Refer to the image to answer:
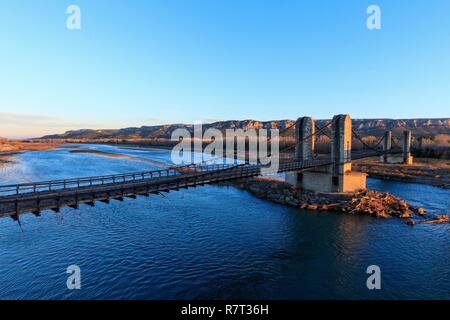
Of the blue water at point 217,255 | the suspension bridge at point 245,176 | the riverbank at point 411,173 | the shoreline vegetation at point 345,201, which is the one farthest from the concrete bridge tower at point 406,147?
the blue water at point 217,255

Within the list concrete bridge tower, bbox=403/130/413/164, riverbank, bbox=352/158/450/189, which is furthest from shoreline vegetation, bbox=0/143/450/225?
concrete bridge tower, bbox=403/130/413/164

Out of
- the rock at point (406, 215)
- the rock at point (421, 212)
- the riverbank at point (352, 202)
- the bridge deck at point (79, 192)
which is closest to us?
the bridge deck at point (79, 192)

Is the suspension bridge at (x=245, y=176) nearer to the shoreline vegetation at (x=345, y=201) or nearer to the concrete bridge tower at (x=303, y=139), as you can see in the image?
the concrete bridge tower at (x=303, y=139)

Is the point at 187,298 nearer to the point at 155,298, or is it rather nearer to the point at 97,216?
the point at 155,298

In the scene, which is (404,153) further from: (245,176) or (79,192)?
(79,192)

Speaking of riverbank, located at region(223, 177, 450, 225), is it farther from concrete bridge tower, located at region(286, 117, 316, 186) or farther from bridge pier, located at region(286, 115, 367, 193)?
concrete bridge tower, located at region(286, 117, 316, 186)

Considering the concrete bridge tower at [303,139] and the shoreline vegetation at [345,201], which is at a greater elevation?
the concrete bridge tower at [303,139]

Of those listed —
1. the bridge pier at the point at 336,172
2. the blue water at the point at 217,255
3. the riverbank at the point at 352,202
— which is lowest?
the blue water at the point at 217,255

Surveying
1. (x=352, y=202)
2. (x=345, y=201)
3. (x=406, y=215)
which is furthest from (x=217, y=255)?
(x=406, y=215)
